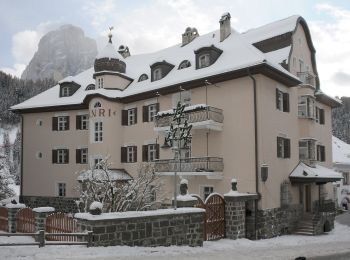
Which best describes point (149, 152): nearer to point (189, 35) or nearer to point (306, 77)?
point (189, 35)

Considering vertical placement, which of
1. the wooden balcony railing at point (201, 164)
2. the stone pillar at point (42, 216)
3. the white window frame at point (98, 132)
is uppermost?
the white window frame at point (98, 132)

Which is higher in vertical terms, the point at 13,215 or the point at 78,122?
the point at 78,122

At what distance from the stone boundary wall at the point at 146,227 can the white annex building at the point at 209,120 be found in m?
8.19

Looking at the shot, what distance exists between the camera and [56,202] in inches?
1387

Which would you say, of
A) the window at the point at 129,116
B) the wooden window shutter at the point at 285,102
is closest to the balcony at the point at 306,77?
the wooden window shutter at the point at 285,102

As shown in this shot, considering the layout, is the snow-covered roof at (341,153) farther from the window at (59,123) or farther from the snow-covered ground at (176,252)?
the window at (59,123)

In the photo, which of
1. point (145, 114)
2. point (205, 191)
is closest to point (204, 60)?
point (145, 114)

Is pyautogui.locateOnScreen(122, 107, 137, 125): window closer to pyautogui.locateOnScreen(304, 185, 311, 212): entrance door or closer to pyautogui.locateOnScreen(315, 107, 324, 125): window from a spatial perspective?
pyautogui.locateOnScreen(304, 185, 311, 212): entrance door

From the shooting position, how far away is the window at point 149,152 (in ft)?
99.0

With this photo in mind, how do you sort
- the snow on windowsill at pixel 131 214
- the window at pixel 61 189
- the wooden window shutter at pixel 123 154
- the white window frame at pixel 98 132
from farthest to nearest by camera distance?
the window at pixel 61 189 → the wooden window shutter at pixel 123 154 → the white window frame at pixel 98 132 → the snow on windowsill at pixel 131 214

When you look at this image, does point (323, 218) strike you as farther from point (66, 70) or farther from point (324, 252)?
point (66, 70)

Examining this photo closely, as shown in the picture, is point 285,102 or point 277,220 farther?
point 285,102

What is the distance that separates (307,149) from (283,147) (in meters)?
3.28

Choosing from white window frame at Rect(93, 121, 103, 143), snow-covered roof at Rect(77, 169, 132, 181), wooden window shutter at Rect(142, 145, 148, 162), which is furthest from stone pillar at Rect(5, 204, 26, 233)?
white window frame at Rect(93, 121, 103, 143)
